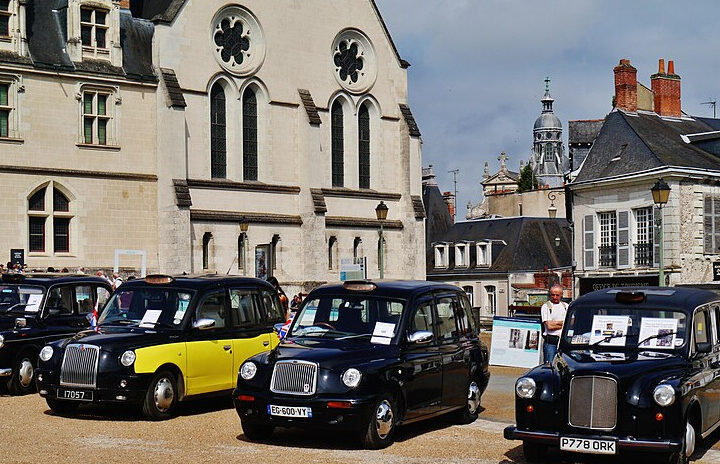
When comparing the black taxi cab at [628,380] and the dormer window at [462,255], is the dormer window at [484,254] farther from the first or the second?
the black taxi cab at [628,380]

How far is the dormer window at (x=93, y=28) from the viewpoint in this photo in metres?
40.0

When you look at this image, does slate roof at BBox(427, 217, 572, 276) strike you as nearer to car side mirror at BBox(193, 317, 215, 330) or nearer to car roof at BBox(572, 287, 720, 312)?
car side mirror at BBox(193, 317, 215, 330)

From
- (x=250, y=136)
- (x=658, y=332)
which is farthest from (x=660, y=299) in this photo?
(x=250, y=136)

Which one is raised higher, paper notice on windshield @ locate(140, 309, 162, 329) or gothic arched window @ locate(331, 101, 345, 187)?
gothic arched window @ locate(331, 101, 345, 187)

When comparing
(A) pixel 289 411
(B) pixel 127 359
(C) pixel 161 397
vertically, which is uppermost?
(B) pixel 127 359

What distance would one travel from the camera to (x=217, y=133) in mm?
42938

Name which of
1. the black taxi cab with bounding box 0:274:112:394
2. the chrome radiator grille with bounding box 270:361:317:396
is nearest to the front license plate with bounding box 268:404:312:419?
the chrome radiator grille with bounding box 270:361:317:396

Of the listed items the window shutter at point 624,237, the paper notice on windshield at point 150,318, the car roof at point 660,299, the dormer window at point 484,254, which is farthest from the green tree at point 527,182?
the car roof at point 660,299

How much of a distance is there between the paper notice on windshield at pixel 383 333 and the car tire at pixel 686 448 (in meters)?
3.56

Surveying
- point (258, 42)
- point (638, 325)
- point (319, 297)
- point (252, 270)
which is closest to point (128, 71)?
point (258, 42)

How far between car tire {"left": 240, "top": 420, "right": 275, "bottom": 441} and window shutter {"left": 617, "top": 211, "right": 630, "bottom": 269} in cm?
2587

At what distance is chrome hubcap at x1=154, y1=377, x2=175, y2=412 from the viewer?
14.5 metres

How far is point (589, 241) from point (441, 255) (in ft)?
86.9

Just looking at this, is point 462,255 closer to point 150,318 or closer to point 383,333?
point 150,318
